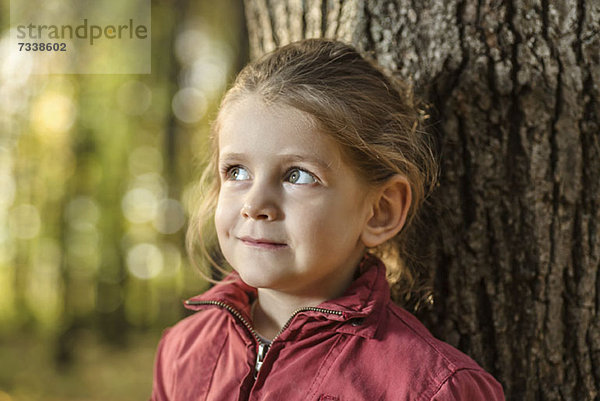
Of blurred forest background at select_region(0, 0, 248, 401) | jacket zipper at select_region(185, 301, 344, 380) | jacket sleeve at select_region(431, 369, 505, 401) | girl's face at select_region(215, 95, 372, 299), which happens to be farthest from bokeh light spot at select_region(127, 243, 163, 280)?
jacket sleeve at select_region(431, 369, 505, 401)

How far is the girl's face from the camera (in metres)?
1.43

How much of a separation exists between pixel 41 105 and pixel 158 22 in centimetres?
165

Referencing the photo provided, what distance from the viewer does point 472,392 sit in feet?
4.57

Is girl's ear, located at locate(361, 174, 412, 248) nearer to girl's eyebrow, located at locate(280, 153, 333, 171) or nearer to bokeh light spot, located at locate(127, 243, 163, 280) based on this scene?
girl's eyebrow, located at locate(280, 153, 333, 171)

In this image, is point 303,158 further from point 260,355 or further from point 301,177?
point 260,355

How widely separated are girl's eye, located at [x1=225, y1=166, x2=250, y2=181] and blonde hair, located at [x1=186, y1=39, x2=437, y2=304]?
20 cm

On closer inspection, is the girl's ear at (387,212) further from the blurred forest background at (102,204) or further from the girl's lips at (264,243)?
the blurred forest background at (102,204)

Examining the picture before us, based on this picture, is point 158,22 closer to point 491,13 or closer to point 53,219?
point 53,219

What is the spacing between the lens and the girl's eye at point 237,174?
60.9 inches

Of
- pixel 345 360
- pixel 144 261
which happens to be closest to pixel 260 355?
pixel 345 360

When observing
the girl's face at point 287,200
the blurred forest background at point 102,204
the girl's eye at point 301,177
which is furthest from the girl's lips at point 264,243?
the blurred forest background at point 102,204

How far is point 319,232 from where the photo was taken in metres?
1.44

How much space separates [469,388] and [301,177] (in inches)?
26.3

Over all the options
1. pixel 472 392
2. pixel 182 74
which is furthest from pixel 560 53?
pixel 182 74
